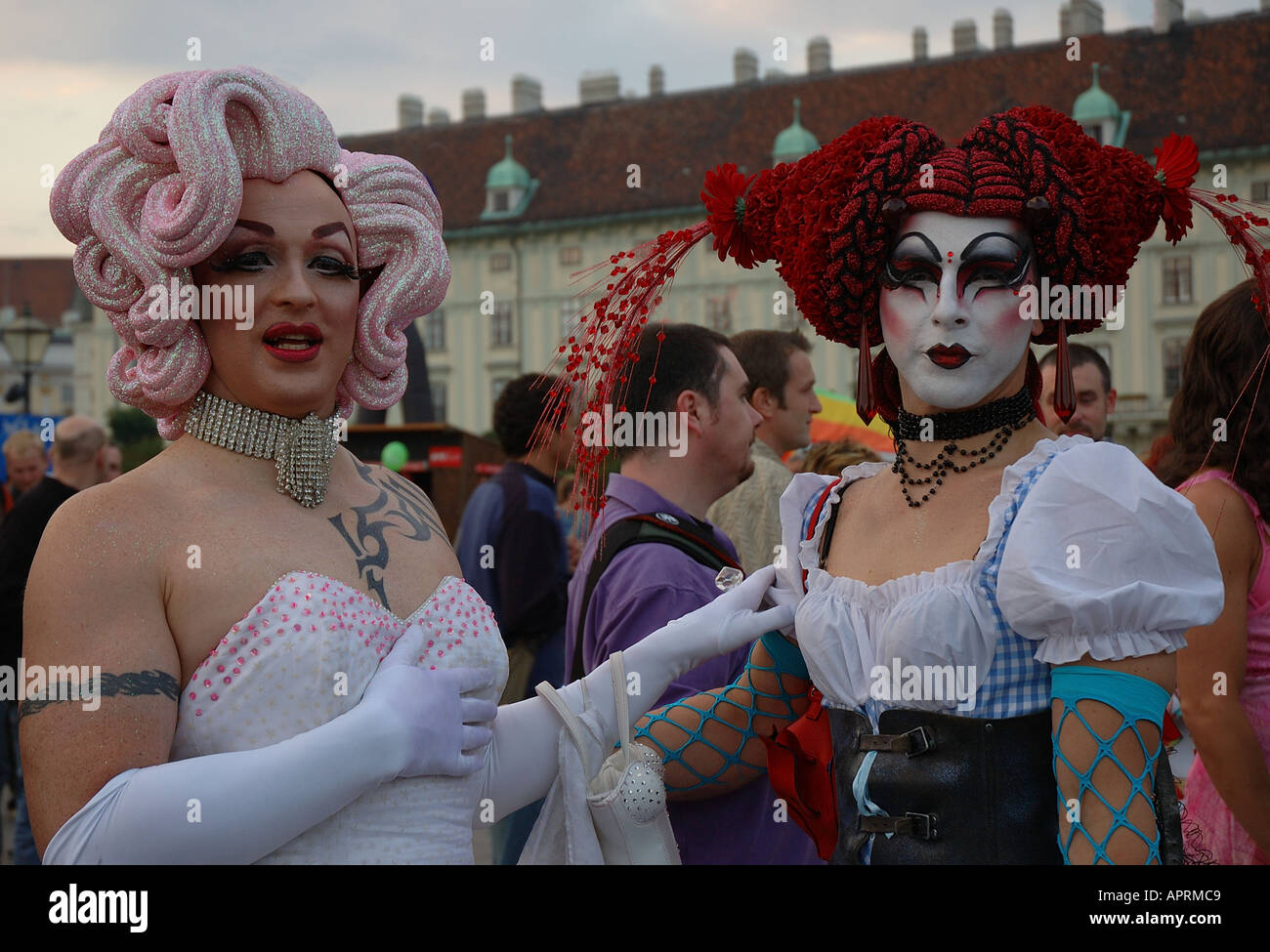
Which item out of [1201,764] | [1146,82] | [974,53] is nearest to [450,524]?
[1201,764]

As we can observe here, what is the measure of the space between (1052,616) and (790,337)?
3.17m

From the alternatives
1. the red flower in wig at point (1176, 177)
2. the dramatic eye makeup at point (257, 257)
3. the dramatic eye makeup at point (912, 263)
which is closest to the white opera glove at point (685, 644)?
the dramatic eye makeup at point (912, 263)

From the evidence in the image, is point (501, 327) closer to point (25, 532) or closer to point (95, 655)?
point (25, 532)

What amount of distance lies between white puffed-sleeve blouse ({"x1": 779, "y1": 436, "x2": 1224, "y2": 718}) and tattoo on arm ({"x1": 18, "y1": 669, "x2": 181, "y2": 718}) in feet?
3.74

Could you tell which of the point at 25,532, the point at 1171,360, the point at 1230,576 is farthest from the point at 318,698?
the point at 1171,360

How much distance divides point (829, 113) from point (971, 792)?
139 feet

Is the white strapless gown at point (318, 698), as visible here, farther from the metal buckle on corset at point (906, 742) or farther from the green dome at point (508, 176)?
the green dome at point (508, 176)

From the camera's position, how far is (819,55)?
45.7m

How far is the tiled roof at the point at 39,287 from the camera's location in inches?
3214

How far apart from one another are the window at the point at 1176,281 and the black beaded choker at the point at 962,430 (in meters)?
37.5

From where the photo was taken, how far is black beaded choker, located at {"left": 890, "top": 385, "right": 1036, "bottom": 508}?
2.51m

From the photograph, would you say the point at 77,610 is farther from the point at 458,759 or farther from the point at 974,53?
the point at 974,53

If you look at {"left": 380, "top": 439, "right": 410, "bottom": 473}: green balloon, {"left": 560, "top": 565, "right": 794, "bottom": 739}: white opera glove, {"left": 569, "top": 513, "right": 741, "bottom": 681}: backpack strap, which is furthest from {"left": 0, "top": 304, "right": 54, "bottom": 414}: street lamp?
{"left": 560, "top": 565, "right": 794, "bottom": 739}: white opera glove

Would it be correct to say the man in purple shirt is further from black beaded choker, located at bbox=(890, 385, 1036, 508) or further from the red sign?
the red sign
